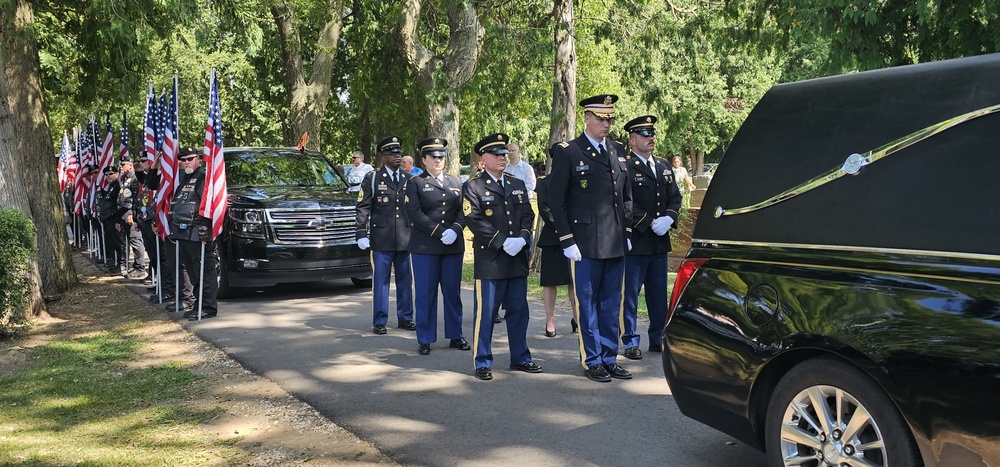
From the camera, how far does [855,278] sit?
388 cm

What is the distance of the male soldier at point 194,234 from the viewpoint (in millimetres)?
11336

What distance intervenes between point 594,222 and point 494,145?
1.03 meters

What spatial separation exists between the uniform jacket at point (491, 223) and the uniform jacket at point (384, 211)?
96.7 inches

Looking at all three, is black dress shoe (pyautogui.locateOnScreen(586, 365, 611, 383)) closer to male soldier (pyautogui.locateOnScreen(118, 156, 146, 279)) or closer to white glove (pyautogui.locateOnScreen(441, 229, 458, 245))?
white glove (pyautogui.locateOnScreen(441, 229, 458, 245))

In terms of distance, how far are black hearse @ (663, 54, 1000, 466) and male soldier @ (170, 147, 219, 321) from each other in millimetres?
7727

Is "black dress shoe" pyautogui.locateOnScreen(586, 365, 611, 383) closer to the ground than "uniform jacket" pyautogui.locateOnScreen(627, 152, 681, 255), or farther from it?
closer to the ground

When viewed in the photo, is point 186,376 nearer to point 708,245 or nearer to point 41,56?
point 708,245

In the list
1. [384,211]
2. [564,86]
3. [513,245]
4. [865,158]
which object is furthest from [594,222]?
[564,86]

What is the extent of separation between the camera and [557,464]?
5.21 metres

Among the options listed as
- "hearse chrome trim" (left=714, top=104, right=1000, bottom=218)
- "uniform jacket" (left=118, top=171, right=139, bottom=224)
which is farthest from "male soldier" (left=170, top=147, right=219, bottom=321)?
"hearse chrome trim" (left=714, top=104, right=1000, bottom=218)

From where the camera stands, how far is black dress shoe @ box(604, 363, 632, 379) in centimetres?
733

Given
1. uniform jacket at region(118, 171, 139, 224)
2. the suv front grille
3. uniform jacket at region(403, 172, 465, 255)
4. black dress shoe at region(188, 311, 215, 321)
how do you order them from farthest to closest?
uniform jacket at region(118, 171, 139, 224) → the suv front grille → black dress shoe at region(188, 311, 215, 321) → uniform jacket at region(403, 172, 465, 255)

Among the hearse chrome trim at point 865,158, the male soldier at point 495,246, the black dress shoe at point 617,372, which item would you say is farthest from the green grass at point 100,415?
the hearse chrome trim at point 865,158

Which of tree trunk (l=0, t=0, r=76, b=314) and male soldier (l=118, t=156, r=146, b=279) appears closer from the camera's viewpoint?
tree trunk (l=0, t=0, r=76, b=314)
